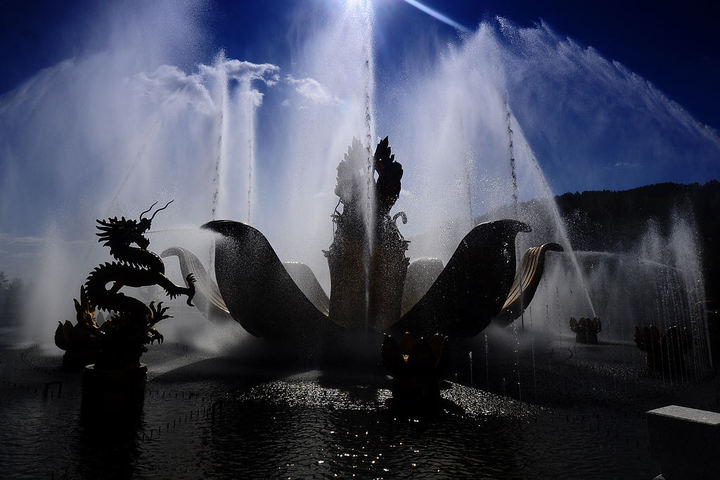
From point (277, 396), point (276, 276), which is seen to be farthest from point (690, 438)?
point (276, 276)

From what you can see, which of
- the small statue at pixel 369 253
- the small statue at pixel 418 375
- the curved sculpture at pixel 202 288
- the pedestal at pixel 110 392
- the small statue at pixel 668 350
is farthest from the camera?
the curved sculpture at pixel 202 288

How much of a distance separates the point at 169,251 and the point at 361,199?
9247 mm

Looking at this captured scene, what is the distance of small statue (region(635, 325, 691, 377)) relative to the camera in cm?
1088

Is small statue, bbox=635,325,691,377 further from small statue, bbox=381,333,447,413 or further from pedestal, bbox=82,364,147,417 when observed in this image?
pedestal, bbox=82,364,147,417

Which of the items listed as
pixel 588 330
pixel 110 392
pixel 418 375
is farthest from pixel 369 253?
pixel 588 330

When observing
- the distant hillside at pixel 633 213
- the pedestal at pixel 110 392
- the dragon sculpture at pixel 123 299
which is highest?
the distant hillside at pixel 633 213

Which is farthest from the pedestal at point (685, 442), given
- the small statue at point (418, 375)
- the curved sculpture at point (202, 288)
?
the curved sculpture at point (202, 288)

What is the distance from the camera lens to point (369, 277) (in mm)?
14797

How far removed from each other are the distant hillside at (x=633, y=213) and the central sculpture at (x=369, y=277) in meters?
43.8

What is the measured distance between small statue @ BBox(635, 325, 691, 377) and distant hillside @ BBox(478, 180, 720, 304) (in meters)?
44.6

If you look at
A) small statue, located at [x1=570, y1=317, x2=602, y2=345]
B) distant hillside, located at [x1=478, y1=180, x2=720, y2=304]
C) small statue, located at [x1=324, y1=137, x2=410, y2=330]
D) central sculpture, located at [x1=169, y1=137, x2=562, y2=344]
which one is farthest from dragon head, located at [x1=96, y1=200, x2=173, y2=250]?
distant hillside, located at [x1=478, y1=180, x2=720, y2=304]

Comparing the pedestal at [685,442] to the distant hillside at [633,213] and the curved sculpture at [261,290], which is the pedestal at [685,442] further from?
the distant hillside at [633,213]

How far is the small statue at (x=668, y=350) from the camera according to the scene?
10.9 m

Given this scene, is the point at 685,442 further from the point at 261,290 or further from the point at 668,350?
the point at 261,290
